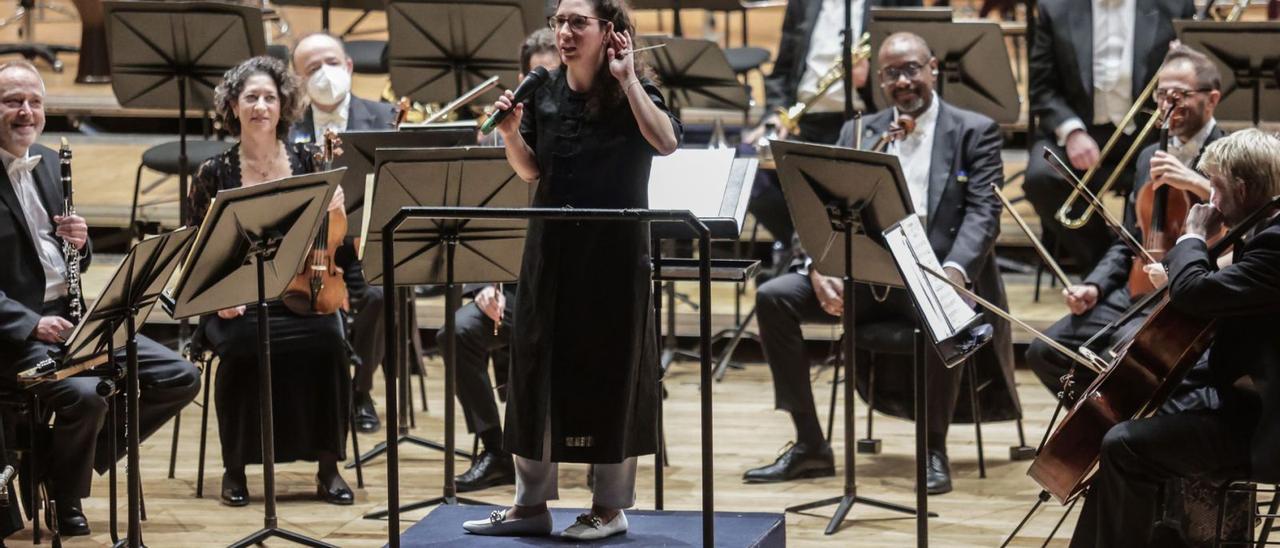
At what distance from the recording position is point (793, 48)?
6.48m

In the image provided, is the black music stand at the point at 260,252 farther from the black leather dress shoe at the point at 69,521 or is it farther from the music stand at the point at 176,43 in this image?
the music stand at the point at 176,43

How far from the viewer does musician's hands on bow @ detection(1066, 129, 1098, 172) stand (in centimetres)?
566

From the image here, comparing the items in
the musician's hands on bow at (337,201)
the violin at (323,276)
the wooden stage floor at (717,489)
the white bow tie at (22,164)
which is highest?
the white bow tie at (22,164)

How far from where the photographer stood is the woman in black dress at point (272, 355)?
15.1 ft

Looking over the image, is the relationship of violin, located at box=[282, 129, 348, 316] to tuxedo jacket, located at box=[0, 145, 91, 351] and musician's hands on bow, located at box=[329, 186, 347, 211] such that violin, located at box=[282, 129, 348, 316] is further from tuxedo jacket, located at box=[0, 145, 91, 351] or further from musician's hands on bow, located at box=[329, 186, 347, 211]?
tuxedo jacket, located at box=[0, 145, 91, 351]

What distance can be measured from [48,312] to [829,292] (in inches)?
89.6

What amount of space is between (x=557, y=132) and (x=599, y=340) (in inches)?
17.7

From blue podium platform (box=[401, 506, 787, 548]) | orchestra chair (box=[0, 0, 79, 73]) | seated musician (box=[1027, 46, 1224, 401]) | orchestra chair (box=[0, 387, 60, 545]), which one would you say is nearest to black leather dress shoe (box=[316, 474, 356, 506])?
orchestra chair (box=[0, 387, 60, 545])

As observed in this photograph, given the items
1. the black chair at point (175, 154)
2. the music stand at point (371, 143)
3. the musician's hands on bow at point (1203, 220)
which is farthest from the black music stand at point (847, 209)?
the black chair at point (175, 154)

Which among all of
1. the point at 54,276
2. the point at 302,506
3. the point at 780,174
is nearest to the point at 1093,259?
the point at 780,174

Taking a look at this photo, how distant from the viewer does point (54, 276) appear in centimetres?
438

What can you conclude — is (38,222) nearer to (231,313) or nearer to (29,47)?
(231,313)

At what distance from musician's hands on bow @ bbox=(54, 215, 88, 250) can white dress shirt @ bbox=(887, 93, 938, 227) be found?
240cm

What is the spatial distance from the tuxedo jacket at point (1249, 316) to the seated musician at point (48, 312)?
8.71 feet
